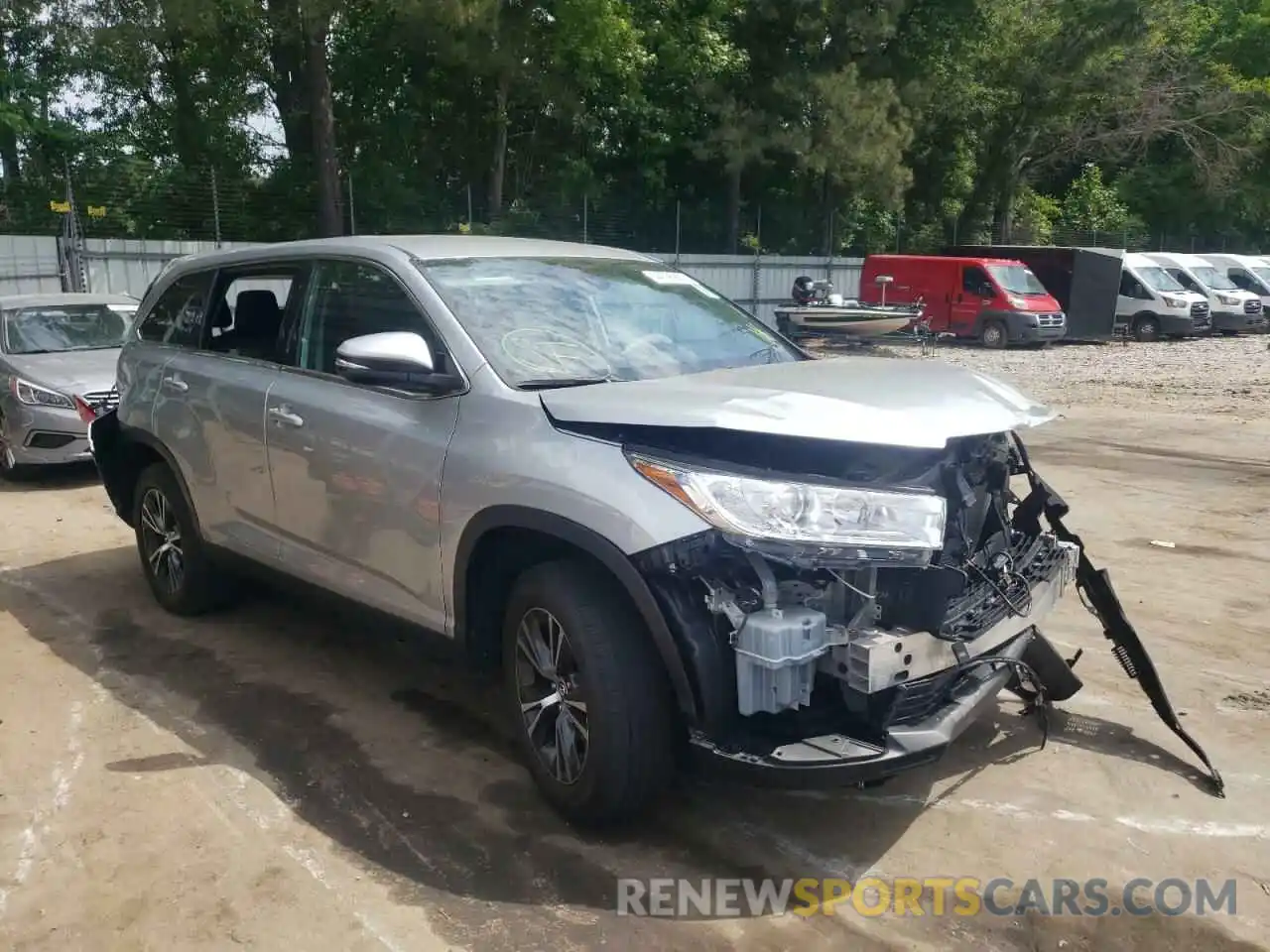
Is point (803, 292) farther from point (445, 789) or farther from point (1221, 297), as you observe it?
point (445, 789)

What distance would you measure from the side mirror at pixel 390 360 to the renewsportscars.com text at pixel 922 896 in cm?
176

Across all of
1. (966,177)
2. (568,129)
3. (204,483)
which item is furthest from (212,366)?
(966,177)

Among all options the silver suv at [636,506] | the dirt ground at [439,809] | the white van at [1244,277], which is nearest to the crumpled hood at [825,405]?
the silver suv at [636,506]

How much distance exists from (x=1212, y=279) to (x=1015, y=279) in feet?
25.5

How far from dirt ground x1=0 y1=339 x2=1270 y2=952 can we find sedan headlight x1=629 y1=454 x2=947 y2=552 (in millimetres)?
1087

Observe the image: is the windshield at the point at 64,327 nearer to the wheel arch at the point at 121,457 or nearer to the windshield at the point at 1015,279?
the wheel arch at the point at 121,457

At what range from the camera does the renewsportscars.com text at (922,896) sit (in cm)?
316

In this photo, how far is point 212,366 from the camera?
5.16 m

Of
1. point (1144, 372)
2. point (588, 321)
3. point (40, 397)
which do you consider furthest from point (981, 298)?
point (588, 321)

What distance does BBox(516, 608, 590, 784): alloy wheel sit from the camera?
343 centimetres

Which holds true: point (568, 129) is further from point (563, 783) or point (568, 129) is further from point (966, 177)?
point (563, 783)

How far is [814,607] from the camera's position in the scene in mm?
3160

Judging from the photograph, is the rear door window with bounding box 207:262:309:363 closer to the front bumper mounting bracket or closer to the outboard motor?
the front bumper mounting bracket

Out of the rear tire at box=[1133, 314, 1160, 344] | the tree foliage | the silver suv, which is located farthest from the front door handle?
the rear tire at box=[1133, 314, 1160, 344]
